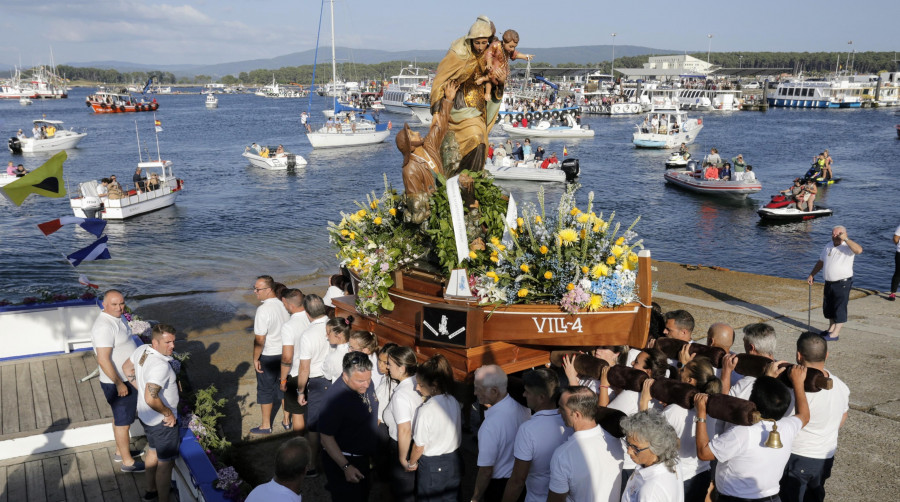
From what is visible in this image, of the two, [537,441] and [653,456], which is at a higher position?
[653,456]

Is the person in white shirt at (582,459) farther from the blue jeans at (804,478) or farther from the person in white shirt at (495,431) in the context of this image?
the blue jeans at (804,478)

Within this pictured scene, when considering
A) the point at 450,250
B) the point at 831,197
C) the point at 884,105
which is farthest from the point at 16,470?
the point at 884,105

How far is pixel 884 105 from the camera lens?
103 meters

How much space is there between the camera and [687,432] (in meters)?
4.57

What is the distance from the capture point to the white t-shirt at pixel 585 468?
160 inches

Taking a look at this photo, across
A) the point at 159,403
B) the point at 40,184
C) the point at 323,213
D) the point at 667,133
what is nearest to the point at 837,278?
the point at 159,403

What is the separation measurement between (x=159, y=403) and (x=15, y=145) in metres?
58.1

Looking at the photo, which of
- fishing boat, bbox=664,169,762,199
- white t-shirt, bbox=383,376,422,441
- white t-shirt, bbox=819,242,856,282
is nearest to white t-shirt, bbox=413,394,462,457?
white t-shirt, bbox=383,376,422,441

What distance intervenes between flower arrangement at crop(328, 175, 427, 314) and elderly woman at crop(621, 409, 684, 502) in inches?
162

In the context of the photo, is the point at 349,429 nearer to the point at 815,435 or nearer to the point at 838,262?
the point at 815,435

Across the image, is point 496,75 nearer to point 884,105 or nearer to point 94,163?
point 94,163

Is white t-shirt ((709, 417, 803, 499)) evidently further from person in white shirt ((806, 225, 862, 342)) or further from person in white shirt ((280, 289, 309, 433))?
person in white shirt ((806, 225, 862, 342))

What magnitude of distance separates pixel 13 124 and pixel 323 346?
10233 centimetres

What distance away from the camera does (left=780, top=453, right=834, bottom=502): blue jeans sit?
4832mm
